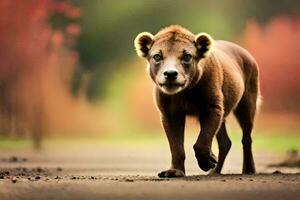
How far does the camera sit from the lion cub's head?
22.1 ft

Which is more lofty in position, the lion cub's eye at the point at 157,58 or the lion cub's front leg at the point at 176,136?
the lion cub's eye at the point at 157,58

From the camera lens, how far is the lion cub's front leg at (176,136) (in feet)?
23.2

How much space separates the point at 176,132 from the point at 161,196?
168cm

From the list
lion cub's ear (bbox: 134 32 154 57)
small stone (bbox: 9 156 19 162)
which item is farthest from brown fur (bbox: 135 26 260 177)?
small stone (bbox: 9 156 19 162)

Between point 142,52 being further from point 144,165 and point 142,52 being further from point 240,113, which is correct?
point 144,165

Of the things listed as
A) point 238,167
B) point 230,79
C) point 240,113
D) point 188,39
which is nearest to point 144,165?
point 238,167

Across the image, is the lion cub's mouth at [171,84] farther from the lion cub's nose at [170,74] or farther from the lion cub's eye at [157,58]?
the lion cub's eye at [157,58]

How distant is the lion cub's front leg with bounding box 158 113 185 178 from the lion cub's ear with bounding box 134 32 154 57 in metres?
0.58

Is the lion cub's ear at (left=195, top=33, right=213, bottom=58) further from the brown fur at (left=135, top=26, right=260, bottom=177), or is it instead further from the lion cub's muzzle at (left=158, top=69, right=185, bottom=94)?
the lion cub's muzzle at (left=158, top=69, right=185, bottom=94)

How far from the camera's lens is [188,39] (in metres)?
7.07

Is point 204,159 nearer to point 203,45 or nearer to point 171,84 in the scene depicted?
point 171,84

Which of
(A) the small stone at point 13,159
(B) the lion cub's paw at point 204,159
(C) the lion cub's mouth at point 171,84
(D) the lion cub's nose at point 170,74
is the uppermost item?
(D) the lion cub's nose at point 170,74

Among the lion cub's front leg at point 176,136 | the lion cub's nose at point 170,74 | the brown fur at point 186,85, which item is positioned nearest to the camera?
the lion cub's nose at point 170,74

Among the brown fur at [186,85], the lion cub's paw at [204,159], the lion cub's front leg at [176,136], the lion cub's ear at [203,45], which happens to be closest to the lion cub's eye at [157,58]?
the brown fur at [186,85]
